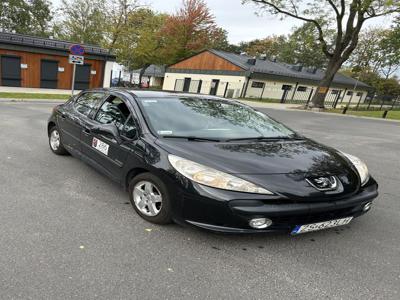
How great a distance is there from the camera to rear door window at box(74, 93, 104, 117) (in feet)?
14.3

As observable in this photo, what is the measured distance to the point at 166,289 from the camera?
2.25m

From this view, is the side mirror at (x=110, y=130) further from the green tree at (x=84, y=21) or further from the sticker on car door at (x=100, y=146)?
the green tree at (x=84, y=21)

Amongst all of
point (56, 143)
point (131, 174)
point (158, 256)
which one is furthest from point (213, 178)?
point (56, 143)

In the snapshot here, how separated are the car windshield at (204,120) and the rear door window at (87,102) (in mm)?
1011

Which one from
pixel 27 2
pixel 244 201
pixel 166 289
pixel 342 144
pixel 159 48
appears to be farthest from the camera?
pixel 27 2

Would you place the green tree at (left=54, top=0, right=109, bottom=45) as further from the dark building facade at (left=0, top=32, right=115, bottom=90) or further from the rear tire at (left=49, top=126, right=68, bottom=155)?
the rear tire at (left=49, top=126, right=68, bottom=155)

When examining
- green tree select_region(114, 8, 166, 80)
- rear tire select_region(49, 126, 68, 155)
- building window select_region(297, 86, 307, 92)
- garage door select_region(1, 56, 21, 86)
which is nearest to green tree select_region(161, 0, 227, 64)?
green tree select_region(114, 8, 166, 80)

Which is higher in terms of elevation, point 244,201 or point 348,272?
point 244,201

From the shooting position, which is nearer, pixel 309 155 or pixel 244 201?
pixel 244 201

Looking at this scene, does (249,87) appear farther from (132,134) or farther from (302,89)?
(132,134)

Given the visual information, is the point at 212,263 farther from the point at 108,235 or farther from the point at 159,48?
the point at 159,48

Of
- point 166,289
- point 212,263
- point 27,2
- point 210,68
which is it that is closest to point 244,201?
point 212,263

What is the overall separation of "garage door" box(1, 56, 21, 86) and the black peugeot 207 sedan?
18753 millimetres

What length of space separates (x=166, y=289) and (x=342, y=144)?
25.6ft
